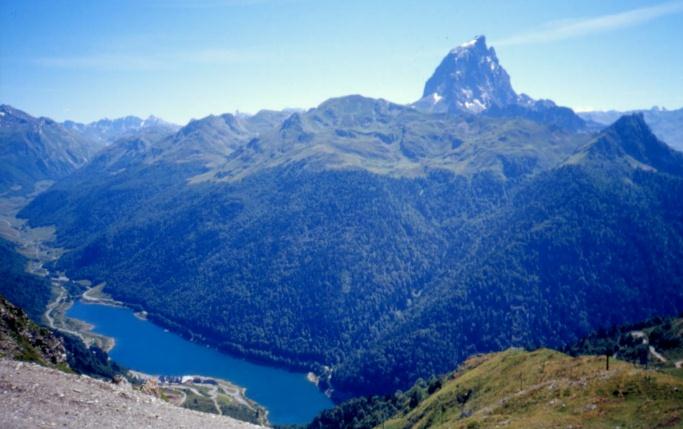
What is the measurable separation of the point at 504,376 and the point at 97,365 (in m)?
166

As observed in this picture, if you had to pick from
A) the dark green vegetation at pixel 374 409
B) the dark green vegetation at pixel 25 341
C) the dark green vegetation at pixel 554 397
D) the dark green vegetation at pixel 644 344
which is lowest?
the dark green vegetation at pixel 374 409

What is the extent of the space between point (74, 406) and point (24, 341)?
34.0 meters

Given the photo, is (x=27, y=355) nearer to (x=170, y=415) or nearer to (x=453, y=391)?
(x=170, y=415)

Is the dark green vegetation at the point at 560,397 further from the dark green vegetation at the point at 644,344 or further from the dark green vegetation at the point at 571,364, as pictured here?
the dark green vegetation at the point at 644,344

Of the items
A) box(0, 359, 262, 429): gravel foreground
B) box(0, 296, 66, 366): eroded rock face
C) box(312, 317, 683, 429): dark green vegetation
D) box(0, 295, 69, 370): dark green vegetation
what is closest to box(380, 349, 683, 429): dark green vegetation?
box(312, 317, 683, 429): dark green vegetation

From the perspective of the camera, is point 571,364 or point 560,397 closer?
point 560,397

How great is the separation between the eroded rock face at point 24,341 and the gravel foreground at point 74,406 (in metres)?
15.7

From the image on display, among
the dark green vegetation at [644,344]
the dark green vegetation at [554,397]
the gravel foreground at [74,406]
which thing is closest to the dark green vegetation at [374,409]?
the dark green vegetation at [554,397]

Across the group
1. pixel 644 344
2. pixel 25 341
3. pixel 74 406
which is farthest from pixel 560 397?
pixel 644 344

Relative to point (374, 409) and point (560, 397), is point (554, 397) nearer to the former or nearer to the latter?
point (560, 397)

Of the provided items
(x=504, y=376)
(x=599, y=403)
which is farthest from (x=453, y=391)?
(x=599, y=403)

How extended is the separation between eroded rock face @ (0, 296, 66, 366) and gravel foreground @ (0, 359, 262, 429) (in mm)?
15696

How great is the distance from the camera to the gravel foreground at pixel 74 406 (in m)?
36.2

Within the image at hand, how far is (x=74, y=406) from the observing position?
3919cm
